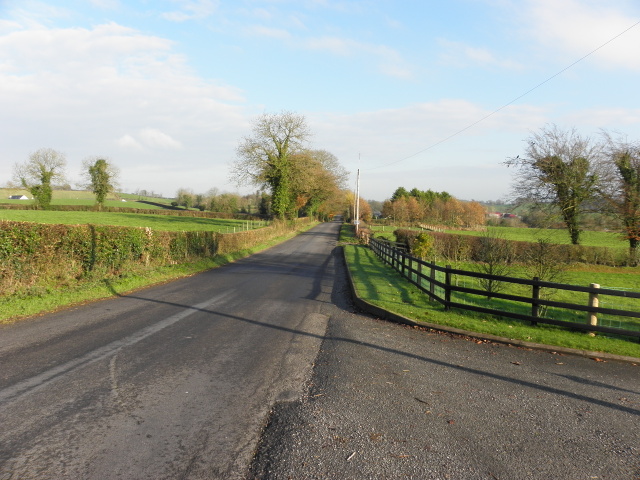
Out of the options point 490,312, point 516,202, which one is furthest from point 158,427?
point 516,202

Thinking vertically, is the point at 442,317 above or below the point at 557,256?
below

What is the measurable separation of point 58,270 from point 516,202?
94.2 feet

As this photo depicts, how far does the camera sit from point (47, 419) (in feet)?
13.8

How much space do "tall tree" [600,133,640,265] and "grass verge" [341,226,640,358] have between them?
1063 cm

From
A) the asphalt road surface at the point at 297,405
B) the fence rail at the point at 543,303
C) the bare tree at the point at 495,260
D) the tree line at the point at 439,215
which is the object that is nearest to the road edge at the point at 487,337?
the asphalt road surface at the point at 297,405

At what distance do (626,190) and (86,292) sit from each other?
21878 millimetres

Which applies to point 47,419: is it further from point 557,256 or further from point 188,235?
point 188,235

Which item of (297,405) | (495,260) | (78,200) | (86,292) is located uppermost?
(78,200)

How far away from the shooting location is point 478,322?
9.34 m

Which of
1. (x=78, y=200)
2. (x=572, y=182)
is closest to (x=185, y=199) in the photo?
(x=78, y=200)

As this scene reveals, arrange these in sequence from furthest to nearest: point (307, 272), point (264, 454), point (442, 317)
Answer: point (307, 272), point (442, 317), point (264, 454)

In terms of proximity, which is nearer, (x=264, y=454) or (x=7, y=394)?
(x=264, y=454)

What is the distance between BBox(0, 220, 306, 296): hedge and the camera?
34.7 feet

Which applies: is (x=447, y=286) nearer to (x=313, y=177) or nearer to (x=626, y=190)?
(x=626, y=190)
